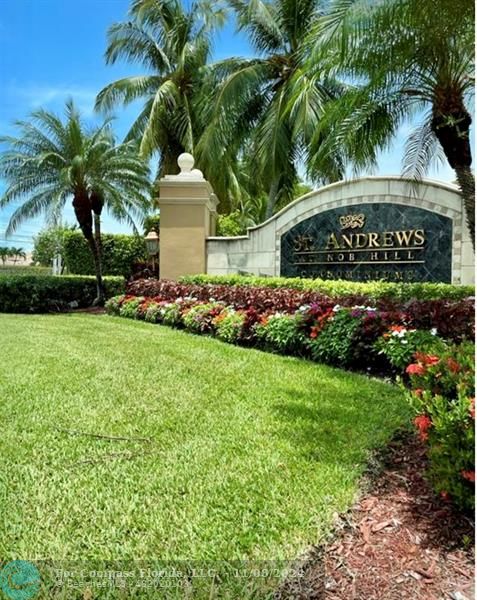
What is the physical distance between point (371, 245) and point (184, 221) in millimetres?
5095

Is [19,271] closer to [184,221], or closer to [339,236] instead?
[184,221]

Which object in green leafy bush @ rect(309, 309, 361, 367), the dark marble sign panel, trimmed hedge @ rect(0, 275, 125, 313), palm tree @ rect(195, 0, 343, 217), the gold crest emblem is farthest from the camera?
palm tree @ rect(195, 0, 343, 217)

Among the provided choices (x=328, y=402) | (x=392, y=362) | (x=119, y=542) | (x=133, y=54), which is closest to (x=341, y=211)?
(x=392, y=362)

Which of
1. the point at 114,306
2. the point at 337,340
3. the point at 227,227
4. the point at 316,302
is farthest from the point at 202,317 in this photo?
the point at 227,227

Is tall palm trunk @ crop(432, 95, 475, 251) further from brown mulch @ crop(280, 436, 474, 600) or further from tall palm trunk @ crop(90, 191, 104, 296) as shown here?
tall palm trunk @ crop(90, 191, 104, 296)

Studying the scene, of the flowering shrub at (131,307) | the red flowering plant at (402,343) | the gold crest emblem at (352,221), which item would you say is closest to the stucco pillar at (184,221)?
the flowering shrub at (131,307)

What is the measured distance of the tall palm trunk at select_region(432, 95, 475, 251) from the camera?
6.31 m

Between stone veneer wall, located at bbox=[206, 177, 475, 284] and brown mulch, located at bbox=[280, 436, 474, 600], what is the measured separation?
22.8ft

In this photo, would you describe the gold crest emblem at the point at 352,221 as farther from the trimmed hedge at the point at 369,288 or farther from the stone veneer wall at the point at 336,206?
the trimmed hedge at the point at 369,288

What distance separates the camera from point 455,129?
6293 mm

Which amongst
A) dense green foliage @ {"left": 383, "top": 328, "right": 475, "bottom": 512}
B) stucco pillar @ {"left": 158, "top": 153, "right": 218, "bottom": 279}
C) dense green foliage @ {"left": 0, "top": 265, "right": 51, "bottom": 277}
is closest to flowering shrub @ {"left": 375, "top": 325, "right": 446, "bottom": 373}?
dense green foliage @ {"left": 383, "top": 328, "right": 475, "bottom": 512}

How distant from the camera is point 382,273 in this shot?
9.73 m

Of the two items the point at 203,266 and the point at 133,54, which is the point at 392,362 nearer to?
the point at 203,266

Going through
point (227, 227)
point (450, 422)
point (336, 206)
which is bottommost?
point (450, 422)
